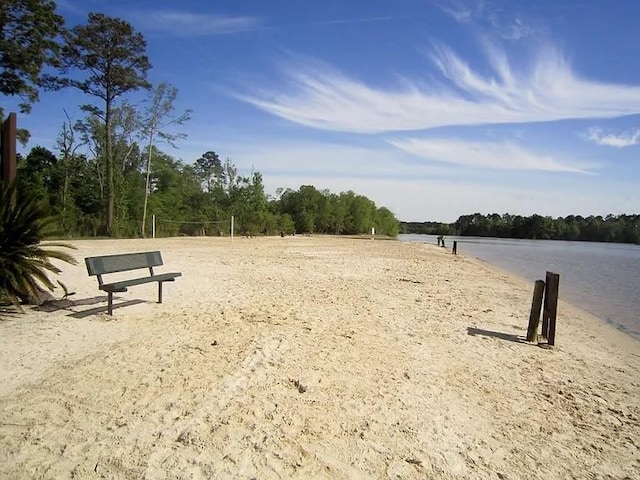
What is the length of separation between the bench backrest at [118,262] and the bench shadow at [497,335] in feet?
18.2

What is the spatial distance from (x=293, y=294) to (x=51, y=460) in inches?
249

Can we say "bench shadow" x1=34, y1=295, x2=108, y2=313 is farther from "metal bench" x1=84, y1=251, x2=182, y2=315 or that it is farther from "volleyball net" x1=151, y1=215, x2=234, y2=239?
"volleyball net" x1=151, y1=215, x2=234, y2=239

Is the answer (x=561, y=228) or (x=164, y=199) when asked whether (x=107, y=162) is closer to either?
(x=164, y=199)

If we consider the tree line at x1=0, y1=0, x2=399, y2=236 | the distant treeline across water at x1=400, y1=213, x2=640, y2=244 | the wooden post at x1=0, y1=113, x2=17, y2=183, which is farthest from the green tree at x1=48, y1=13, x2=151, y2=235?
the distant treeline across water at x1=400, y1=213, x2=640, y2=244

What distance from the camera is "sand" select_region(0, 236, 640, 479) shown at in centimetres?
286

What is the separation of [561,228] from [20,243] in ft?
403

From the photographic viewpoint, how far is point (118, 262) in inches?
267

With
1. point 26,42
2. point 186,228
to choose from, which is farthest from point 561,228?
point 26,42

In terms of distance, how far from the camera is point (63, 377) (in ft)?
13.4

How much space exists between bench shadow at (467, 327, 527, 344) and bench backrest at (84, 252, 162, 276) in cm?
556

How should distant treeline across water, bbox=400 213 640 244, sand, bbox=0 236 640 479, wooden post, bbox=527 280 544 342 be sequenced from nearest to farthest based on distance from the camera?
sand, bbox=0 236 640 479 < wooden post, bbox=527 280 544 342 < distant treeline across water, bbox=400 213 640 244

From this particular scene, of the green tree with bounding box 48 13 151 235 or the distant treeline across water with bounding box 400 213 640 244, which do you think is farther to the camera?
the distant treeline across water with bounding box 400 213 640 244

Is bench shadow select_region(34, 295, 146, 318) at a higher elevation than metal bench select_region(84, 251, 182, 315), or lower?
lower

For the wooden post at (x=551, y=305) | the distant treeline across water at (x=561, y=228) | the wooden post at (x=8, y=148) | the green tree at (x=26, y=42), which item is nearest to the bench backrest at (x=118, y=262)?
the wooden post at (x=8, y=148)
